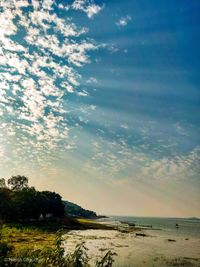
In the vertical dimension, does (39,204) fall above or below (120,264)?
above

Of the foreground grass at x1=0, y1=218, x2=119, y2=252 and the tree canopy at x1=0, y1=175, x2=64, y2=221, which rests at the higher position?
the tree canopy at x1=0, y1=175, x2=64, y2=221

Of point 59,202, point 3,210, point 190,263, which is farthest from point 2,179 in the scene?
point 190,263

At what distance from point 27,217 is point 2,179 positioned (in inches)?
1841

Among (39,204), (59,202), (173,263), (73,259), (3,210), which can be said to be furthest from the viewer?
(59,202)

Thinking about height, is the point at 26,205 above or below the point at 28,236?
above

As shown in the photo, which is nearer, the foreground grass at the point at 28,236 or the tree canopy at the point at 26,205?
the foreground grass at the point at 28,236

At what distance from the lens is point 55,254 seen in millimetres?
23141

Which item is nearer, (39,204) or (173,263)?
(173,263)

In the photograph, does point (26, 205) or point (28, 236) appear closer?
point (28, 236)

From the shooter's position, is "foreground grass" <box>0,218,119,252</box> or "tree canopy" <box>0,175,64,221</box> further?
"tree canopy" <box>0,175,64,221</box>

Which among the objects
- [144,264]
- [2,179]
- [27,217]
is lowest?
[144,264]

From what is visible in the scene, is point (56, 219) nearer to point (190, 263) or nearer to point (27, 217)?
point (27, 217)

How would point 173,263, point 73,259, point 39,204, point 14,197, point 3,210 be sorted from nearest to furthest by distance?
1. point 73,259
2. point 173,263
3. point 3,210
4. point 14,197
5. point 39,204

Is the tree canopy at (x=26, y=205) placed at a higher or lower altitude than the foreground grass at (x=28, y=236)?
higher
